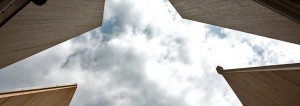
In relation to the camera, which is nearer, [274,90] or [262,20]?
[262,20]

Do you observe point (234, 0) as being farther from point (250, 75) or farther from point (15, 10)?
point (15, 10)

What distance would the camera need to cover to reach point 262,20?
948 centimetres

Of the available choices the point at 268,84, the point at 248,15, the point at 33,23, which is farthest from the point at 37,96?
the point at 268,84

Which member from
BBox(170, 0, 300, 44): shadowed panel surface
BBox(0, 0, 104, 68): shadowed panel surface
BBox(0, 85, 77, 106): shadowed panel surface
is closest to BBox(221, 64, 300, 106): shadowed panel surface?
BBox(170, 0, 300, 44): shadowed panel surface

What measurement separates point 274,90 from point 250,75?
146 cm

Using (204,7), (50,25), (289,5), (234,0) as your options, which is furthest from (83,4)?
(289,5)

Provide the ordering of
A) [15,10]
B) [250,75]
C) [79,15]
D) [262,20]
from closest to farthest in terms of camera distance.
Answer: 1. [15,10]
2. [262,20]
3. [250,75]
4. [79,15]

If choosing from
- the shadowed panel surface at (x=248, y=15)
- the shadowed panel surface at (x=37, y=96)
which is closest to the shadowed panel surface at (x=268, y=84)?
the shadowed panel surface at (x=248, y=15)

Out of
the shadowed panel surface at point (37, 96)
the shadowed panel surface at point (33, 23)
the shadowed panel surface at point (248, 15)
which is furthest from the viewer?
the shadowed panel surface at point (37, 96)

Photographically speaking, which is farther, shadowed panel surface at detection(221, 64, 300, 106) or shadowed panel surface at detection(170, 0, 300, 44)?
shadowed panel surface at detection(221, 64, 300, 106)

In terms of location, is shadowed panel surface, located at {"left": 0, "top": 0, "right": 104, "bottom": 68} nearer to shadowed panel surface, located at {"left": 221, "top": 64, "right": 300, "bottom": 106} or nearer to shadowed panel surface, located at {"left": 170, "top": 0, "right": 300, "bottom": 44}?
shadowed panel surface, located at {"left": 170, "top": 0, "right": 300, "bottom": 44}

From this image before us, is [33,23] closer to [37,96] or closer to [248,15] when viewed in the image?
[37,96]

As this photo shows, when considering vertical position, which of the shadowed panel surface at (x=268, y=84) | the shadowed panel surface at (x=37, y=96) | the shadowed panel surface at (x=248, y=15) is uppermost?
the shadowed panel surface at (x=37, y=96)

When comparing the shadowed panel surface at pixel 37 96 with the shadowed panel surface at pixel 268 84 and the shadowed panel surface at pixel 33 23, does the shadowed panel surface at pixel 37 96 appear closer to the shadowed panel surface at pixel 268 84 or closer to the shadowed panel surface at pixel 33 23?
the shadowed panel surface at pixel 33 23
